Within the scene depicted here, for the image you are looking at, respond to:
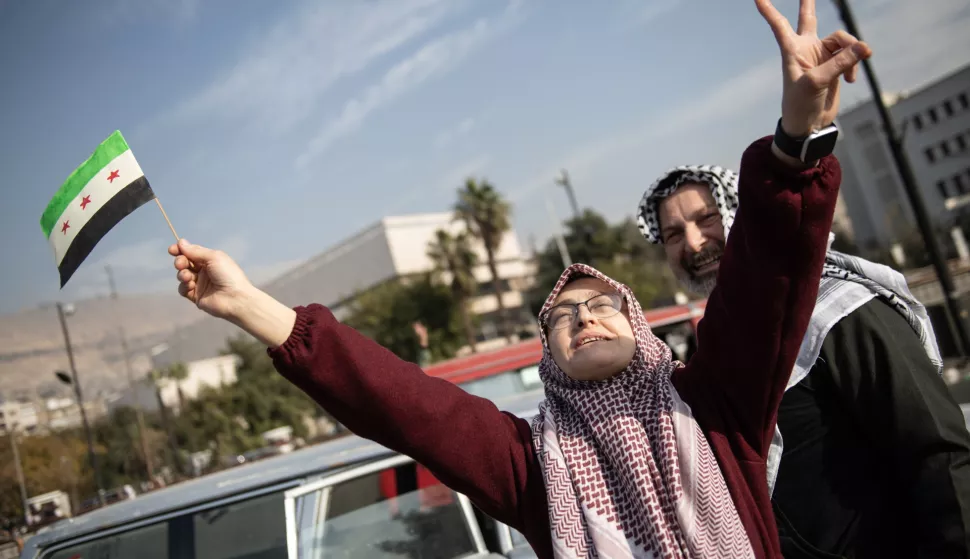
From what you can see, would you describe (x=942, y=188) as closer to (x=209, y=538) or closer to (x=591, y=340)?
(x=209, y=538)

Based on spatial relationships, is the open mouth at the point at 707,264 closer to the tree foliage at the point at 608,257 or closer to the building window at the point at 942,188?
the tree foliage at the point at 608,257

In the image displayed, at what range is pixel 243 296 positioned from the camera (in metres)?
1.66

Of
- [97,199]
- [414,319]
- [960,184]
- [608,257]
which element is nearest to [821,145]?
[97,199]

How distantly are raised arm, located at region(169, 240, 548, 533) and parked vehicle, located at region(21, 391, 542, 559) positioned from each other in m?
1.25

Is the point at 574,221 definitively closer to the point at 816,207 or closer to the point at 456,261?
the point at 456,261

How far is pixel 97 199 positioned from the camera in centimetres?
185

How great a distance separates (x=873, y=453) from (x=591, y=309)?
84 centimetres

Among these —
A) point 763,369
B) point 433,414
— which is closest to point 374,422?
point 433,414

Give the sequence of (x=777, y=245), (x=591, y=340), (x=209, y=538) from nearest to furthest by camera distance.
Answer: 1. (x=777, y=245)
2. (x=591, y=340)
3. (x=209, y=538)

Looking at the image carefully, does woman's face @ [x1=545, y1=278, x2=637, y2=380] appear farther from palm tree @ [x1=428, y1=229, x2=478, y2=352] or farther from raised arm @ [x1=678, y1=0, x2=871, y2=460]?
palm tree @ [x1=428, y1=229, x2=478, y2=352]

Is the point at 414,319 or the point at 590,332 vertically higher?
the point at 414,319

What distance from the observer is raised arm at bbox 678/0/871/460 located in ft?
4.47

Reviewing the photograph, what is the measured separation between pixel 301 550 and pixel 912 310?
7.61 feet

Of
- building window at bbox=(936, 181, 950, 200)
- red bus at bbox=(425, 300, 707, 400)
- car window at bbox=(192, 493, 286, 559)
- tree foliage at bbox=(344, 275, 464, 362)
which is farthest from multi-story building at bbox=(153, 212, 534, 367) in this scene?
car window at bbox=(192, 493, 286, 559)
